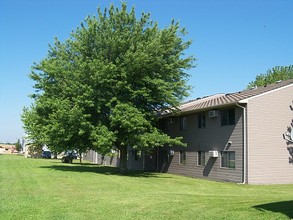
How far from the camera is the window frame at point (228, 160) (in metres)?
23.4

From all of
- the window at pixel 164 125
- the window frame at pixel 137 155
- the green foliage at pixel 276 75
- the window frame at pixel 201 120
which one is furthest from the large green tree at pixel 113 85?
the green foliage at pixel 276 75

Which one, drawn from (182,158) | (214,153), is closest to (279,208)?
(214,153)

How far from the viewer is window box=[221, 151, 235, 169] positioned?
925 inches

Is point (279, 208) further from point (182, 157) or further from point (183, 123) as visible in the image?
point (183, 123)

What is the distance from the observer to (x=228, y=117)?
79.9ft

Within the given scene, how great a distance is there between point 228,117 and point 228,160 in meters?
2.58

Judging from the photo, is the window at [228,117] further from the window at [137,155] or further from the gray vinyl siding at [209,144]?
the window at [137,155]

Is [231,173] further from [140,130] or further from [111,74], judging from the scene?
[111,74]

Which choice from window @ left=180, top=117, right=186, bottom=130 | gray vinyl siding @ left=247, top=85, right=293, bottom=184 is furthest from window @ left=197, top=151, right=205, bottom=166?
gray vinyl siding @ left=247, top=85, right=293, bottom=184

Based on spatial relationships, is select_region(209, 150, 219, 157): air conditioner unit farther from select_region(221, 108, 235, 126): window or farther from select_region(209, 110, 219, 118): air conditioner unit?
select_region(209, 110, 219, 118): air conditioner unit

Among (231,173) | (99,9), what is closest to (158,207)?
(231,173)

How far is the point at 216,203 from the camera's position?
11742 mm

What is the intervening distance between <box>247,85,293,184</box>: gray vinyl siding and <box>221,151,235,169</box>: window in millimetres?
1497

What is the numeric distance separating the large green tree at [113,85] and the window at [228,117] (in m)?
3.31
